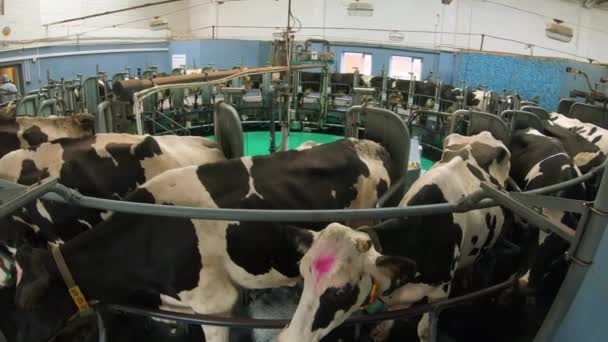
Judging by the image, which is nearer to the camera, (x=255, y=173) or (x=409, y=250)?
(x=409, y=250)

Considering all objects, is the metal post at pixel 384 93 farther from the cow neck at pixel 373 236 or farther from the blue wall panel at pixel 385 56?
the cow neck at pixel 373 236

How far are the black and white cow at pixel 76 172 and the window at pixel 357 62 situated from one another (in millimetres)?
10913

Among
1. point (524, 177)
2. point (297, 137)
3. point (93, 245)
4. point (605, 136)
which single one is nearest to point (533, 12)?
point (297, 137)

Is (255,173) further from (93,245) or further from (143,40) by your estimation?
(143,40)

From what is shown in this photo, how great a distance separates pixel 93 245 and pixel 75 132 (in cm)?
222

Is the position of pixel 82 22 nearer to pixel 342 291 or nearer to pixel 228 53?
pixel 228 53

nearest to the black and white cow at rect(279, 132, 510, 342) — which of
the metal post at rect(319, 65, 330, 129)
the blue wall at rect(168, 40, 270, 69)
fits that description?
the metal post at rect(319, 65, 330, 129)

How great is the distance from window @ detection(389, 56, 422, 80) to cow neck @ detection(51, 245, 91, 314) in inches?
461

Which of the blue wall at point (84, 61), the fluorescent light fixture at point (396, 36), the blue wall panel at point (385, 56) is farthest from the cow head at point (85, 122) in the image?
the fluorescent light fixture at point (396, 36)

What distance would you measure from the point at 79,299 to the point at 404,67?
12179 mm

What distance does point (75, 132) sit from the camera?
380 centimetres

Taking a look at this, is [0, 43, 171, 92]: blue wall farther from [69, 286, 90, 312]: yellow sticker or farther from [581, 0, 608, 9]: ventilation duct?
[581, 0, 608, 9]: ventilation duct

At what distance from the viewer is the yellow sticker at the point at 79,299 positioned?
6.15ft

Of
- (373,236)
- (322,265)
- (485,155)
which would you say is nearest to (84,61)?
(485,155)
